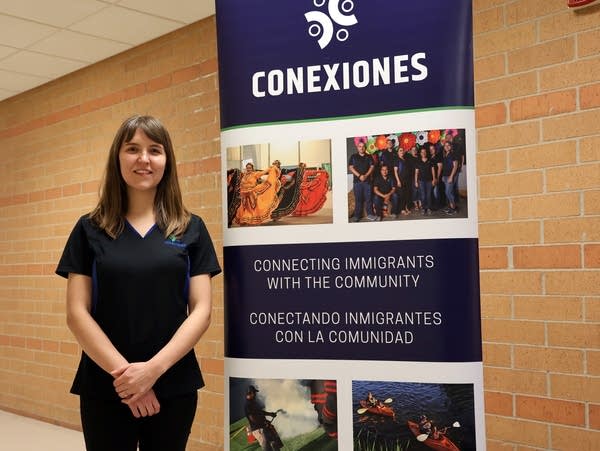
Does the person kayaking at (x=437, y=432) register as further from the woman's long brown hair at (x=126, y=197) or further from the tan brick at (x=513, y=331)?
the tan brick at (x=513, y=331)

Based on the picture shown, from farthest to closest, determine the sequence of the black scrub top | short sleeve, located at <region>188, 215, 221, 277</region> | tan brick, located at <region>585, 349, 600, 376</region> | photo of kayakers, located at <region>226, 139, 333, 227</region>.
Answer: tan brick, located at <region>585, 349, 600, 376</region>
short sleeve, located at <region>188, 215, 221, 277</region>
the black scrub top
photo of kayakers, located at <region>226, 139, 333, 227</region>

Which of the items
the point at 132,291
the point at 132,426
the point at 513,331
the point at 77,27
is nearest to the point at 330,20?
the point at 132,291

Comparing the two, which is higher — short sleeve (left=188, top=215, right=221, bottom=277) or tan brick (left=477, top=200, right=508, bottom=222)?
tan brick (left=477, top=200, right=508, bottom=222)

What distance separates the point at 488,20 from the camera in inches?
116

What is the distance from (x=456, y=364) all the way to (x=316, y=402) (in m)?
0.38

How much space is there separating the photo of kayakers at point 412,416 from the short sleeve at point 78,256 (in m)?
0.83

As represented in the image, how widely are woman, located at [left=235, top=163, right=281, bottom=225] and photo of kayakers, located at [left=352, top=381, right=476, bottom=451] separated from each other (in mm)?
513

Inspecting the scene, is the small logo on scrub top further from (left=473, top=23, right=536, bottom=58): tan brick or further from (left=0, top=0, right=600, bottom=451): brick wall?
(left=473, top=23, right=536, bottom=58): tan brick

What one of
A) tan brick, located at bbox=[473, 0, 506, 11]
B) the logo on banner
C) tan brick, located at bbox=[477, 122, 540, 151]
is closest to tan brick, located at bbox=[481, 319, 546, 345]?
tan brick, located at bbox=[477, 122, 540, 151]

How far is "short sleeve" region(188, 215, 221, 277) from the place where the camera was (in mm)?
1956

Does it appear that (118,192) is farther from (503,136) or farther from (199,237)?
(503,136)

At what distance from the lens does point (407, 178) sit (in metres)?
1.67

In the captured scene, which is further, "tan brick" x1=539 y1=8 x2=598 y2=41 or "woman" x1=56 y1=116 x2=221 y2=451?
"tan brick" x1=539 y1=8 x2=598 y2=41

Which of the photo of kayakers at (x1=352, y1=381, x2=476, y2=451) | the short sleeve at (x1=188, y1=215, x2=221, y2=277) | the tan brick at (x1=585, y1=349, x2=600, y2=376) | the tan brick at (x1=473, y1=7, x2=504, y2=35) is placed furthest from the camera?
the tan brick at (x1=473, y1=7, x2=504, y2=35)
